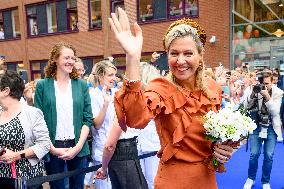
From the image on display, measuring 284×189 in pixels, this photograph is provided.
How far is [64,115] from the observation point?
3725mm

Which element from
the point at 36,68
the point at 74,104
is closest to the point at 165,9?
the point at 36,68

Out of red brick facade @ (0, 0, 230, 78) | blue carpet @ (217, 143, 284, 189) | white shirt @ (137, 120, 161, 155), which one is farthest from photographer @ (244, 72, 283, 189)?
red brick facade @ (0, 0, 230, 78)

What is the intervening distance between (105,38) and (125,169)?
16.6 meters

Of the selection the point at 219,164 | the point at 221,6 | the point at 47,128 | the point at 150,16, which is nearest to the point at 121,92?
the point at 219,164

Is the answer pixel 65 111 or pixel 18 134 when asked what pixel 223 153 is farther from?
pixel 65 111

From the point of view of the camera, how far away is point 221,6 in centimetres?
1606

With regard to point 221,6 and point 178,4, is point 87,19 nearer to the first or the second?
point 178,4

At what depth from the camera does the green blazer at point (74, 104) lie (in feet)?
12.0

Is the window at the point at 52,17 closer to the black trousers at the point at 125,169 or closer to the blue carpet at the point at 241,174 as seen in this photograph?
the blue carpet at the point at 241,174

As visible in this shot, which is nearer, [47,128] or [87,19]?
[47,128]

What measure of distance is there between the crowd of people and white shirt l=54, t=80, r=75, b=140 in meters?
0.01

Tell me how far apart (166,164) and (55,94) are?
1.93 meters

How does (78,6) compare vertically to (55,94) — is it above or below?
above

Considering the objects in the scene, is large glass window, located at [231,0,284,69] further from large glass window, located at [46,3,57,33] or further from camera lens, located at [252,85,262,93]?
large glass window, located at [46,3,57,33]
